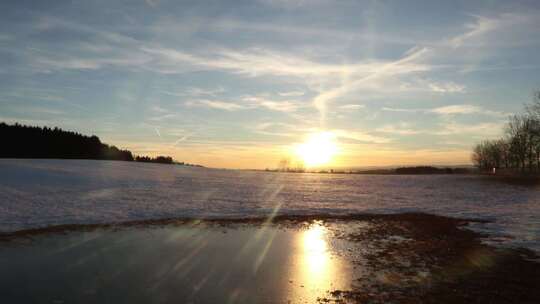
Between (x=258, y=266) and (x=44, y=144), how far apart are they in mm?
78529

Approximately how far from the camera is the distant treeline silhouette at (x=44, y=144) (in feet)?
234

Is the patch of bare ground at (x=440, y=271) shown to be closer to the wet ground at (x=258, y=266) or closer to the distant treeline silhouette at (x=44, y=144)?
the wet ground at (x=258, y=266)

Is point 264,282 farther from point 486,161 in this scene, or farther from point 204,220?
point 486,161

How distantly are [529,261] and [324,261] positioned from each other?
6316 millimetres

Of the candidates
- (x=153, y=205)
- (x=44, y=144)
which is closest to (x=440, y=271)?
(x=153, y=205)

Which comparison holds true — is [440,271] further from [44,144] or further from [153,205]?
[44,144]

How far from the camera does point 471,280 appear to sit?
32.8ft

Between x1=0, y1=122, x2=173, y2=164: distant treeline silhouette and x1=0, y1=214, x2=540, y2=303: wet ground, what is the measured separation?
6582 cm

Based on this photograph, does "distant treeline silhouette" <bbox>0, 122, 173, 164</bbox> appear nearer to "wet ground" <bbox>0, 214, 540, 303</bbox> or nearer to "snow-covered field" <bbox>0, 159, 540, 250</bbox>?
"snow-covered field" <bbox>0, 159, 540, 250</bbox>

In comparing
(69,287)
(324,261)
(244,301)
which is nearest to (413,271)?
(324,261)

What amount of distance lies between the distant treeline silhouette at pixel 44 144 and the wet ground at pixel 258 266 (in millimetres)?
65825

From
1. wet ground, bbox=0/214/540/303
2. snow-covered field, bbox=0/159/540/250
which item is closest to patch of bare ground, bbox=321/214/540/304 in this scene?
wet ground, bbox=0/214/540/303

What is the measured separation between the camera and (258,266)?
11672 mm

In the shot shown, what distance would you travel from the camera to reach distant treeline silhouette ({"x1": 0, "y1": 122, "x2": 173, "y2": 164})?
2803 inches
